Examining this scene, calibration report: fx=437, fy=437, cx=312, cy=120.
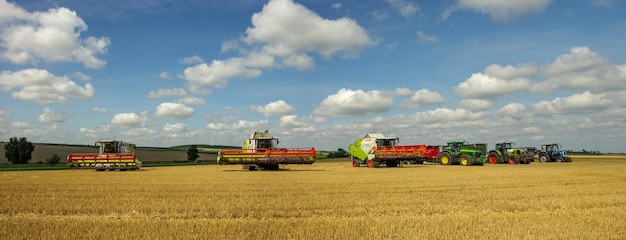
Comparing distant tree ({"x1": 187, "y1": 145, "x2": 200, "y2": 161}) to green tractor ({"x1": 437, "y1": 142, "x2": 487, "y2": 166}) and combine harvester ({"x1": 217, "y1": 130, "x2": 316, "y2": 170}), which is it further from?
combine harvester ({"x1": 217, "y1": 130, "x2": 316, "y2": 170})

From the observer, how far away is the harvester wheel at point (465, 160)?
36850 mm

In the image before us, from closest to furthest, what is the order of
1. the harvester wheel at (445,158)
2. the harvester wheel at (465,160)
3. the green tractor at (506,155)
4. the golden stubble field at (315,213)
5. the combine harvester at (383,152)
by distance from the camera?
the golden stubble field at (315,213) → the combine harvester at (383,152) → the harvester wheel at (465,160) → the harvester wheel at (445,158) → the green tractor at (506,155)

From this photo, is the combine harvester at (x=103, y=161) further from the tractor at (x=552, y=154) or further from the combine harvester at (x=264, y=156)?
the tractor at (x=552, y=154)

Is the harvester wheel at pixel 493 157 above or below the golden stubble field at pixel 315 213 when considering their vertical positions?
above

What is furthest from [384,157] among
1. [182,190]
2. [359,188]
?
[182,190]

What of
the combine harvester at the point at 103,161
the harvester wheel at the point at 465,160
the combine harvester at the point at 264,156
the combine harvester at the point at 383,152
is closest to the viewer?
the combine harvester at the point at 264,156

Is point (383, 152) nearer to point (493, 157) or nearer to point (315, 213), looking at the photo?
point (493, 157)

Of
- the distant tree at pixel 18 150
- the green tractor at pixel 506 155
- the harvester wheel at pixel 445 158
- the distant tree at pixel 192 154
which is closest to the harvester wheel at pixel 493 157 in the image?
the green tractor at pixel 506 155

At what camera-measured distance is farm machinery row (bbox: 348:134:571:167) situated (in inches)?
1357

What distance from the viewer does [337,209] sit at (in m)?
10.7

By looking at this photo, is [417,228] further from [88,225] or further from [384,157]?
[384,157]

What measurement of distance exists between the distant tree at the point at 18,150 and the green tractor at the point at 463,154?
68.0 metres

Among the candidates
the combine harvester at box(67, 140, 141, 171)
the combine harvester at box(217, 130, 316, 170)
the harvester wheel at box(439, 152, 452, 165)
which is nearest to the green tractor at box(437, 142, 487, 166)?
the harvester wheel at box(439, 152, 452, 165)

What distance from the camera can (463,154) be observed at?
125 feet
